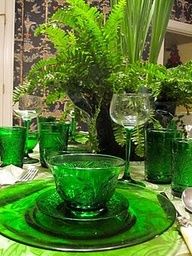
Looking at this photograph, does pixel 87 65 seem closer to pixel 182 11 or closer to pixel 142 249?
pixel 142 249

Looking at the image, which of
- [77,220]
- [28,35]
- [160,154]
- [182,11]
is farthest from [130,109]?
[182,11]

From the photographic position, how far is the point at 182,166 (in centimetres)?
69

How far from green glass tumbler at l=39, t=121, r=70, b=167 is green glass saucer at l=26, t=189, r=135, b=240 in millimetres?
389

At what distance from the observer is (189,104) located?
1.09 metres

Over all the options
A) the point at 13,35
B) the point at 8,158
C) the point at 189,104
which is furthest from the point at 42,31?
A: the point at 13,35

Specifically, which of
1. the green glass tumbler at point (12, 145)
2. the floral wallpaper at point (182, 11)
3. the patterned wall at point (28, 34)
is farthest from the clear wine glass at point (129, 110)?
the floral wallpaper at point (182, 11)

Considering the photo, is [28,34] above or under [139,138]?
above

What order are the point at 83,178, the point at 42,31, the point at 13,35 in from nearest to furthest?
the point at 83,178
the point at 42,31
the point at 13,35

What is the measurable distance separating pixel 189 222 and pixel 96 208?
139 mm

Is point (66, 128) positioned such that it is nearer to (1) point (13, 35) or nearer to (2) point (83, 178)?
(2) point (83, 178)

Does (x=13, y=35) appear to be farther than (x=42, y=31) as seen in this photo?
Yes

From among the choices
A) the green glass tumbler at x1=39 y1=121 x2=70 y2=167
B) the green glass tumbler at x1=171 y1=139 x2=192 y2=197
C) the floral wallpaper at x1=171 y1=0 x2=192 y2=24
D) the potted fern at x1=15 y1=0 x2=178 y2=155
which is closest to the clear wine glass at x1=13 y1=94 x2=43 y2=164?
the potted fern at x1=15 y1=0 x2=178 y2=155

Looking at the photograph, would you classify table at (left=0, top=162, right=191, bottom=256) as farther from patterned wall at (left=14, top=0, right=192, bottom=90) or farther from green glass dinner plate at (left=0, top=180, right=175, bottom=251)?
patterned wall at (left=14, top=0, right=192, bottom=90)

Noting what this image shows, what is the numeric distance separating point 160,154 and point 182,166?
13 cm
